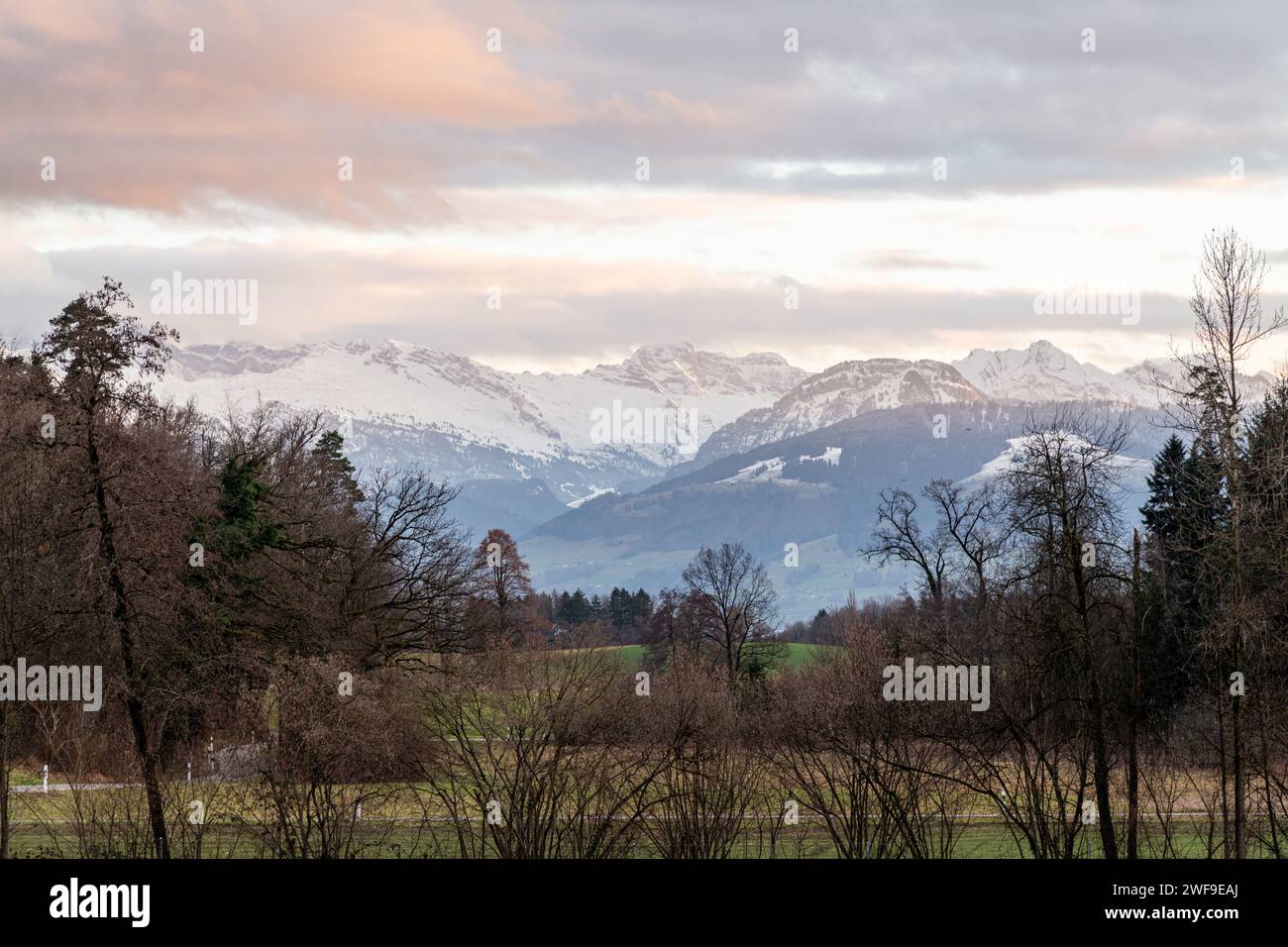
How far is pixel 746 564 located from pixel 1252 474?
8679 cm

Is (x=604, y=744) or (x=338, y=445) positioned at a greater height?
(x=338, y=445)

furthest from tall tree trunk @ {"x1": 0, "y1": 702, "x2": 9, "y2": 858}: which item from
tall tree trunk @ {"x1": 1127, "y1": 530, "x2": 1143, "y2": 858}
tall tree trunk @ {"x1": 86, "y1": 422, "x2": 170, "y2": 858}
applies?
tall tree trunk @ {"x1": 1127, "y1": 530, "x2": 1143, "y2": 858}

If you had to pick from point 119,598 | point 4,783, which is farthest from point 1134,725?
point 4,783

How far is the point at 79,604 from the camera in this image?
37875mm

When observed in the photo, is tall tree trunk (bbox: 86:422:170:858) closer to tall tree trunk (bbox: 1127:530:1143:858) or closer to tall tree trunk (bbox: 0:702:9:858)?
tall tree trunk (bbox: 0:702:9:858)

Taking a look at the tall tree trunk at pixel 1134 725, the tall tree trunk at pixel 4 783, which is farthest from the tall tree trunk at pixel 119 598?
the tall tree trunk at pixel 1134 725

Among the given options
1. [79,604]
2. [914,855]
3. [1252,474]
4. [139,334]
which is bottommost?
[914,855]

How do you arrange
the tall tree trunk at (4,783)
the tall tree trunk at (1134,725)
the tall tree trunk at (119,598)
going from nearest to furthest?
the tall tree trunk at (1134,725) < the tall tree trunk at (4,783) < the tall tree trunk at (119,598)

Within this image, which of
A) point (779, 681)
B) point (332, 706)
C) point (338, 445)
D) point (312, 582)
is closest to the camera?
point (332, 706)

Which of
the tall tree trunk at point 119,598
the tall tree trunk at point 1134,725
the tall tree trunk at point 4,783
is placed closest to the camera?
the tall tree trunk at point 1134,725

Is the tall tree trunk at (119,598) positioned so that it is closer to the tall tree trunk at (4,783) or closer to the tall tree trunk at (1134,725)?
the tall tree trunk at (4,783)
